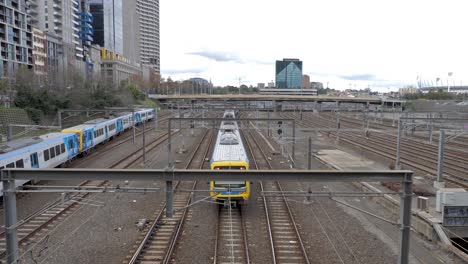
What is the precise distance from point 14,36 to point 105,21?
72.1 meters

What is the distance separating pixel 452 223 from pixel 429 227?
745 mm

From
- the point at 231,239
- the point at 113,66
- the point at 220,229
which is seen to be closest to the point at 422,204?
the point at 231,239

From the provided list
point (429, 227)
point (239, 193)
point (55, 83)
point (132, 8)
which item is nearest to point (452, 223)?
point (429, 227)

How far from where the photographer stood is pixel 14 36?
59750mm

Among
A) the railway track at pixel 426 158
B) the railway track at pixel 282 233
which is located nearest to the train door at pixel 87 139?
the railway track at pixel 282 233

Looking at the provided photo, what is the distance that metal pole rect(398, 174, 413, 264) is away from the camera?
644cm

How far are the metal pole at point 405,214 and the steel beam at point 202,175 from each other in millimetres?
Result: 147

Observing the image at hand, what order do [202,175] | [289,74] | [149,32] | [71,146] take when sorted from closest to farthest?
1. [202,175]
2. [71,146]
3. [289,74]
4. [149,32]

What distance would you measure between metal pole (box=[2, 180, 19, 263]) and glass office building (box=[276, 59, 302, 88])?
167319mm

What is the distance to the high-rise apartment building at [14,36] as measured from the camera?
55.9 metres

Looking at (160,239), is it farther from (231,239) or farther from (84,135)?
(84,135)

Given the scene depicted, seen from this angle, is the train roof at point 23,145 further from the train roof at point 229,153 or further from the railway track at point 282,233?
the railway track at point 282,233

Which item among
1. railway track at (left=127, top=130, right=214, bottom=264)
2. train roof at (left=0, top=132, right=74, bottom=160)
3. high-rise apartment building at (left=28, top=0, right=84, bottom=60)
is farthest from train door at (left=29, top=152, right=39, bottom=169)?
high-rise apartment building at (left=28, top=0, right=84, bottom=60)

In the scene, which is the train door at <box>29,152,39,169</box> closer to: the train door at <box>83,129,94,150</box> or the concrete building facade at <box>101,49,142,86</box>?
the train door at <box>83,129,94,150</box>
